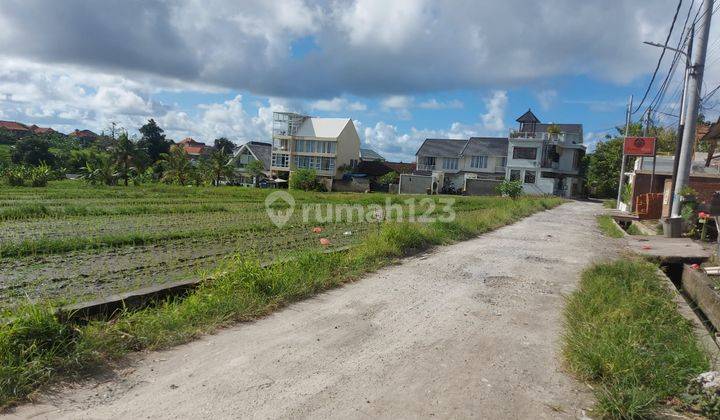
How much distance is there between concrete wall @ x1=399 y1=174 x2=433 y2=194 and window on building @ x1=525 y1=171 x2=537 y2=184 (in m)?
10.4

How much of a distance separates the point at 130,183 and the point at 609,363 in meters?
46.6

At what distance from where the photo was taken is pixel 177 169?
4806 cm

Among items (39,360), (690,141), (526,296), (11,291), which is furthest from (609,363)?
(690,141)

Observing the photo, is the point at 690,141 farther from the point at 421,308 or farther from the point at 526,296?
the point at 421,308

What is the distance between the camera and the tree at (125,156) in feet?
140

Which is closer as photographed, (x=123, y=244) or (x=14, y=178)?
(x=123, y=244)

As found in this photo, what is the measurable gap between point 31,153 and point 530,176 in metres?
54.8

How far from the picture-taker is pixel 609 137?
167 feet

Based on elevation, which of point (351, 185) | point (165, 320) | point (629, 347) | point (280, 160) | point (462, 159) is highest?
point (462, 159)

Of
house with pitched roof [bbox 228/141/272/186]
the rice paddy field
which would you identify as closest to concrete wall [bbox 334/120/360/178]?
house with pitched roof [bbox 228/141/272/186]

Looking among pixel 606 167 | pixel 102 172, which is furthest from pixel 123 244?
pixel 606 167

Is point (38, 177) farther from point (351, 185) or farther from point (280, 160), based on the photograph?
point (351, 185)

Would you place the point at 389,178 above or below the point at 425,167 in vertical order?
below

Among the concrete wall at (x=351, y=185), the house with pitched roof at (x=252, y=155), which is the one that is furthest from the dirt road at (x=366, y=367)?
the house with pitched roof at (x=252, y=155)
